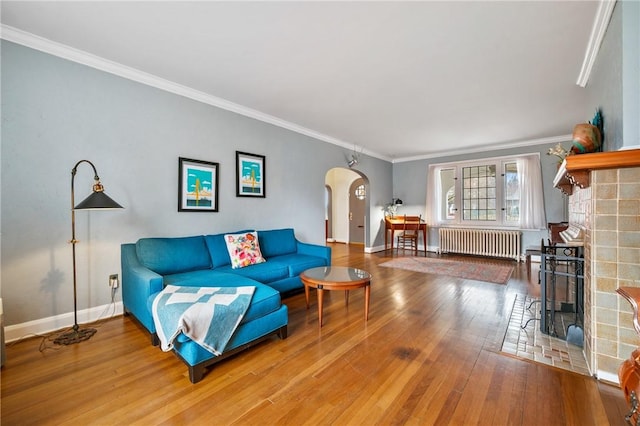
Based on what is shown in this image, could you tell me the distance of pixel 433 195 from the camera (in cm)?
706

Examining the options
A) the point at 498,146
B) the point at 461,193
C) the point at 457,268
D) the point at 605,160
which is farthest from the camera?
the point at 461,193

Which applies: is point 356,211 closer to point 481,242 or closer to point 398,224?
point 398,224

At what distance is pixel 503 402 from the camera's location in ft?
5.21

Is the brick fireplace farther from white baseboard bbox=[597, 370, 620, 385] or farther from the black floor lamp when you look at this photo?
the black floor lamp

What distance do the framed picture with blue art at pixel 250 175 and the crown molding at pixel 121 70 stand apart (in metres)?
0.64

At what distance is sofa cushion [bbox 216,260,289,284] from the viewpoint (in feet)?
9.73

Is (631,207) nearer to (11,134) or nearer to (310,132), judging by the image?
(310,132)

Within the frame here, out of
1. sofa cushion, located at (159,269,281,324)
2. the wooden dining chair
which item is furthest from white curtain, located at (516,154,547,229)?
sofa cushion, located at (159,269,281,324)

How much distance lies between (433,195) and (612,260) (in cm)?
545

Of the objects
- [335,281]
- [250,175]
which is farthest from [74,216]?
[335,281]

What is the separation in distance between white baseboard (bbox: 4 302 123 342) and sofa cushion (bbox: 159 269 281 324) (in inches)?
29.8

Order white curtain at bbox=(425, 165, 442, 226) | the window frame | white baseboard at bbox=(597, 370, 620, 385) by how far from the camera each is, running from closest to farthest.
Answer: white baseboard at bbox=(597, 370, 620, 385)
the window frame
white curtain at bbox=(425, 165, 442, 226)

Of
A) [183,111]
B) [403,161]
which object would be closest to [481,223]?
[403,161]

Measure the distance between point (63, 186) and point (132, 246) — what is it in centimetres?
81
